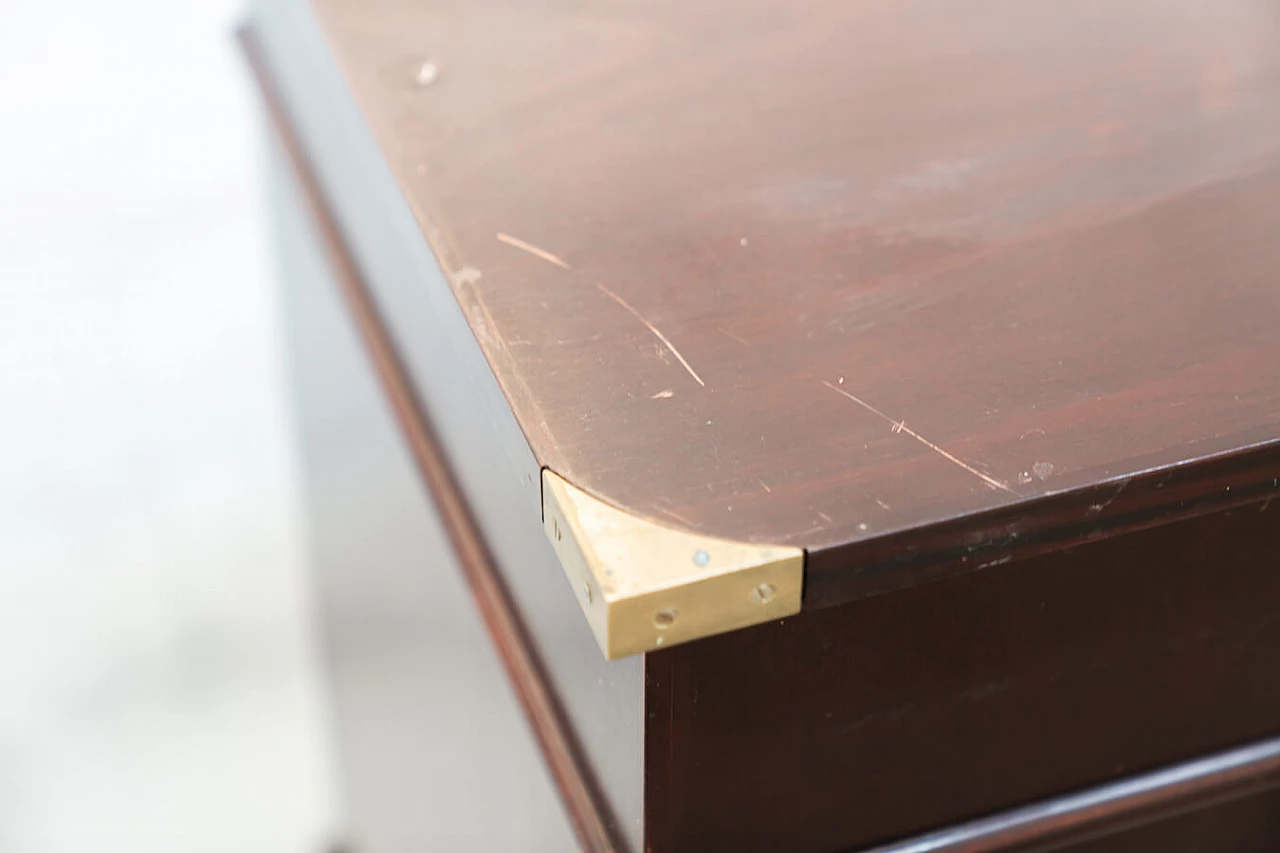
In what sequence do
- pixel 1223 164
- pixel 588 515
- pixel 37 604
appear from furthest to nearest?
pixel 37 604 → pixel 1223 164 → pixel 588 515

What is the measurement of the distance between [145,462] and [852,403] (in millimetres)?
679

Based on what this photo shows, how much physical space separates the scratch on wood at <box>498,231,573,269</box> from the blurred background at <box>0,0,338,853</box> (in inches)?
16.1

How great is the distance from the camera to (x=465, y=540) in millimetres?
472

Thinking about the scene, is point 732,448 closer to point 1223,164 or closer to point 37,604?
point 1223,164

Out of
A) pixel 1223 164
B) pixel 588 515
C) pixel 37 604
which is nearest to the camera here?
pixel 588 515

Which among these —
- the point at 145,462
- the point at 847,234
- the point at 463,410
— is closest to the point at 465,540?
the point at 463,410

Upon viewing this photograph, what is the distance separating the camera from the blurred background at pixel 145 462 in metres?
0.78

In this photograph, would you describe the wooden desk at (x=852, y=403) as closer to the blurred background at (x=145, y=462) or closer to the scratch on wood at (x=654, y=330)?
the scratch on wood at (x=654, y=330)

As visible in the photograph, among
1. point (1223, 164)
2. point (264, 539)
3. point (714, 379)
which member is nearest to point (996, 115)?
point (1223, 164)

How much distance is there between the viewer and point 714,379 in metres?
0.34

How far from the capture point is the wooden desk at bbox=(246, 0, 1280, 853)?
309 millimetres

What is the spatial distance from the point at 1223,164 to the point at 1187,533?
131 mm

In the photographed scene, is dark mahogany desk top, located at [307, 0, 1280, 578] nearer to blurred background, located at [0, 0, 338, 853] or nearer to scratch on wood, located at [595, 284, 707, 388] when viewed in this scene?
scratch on wood, located at [595, 284, 707, 388]

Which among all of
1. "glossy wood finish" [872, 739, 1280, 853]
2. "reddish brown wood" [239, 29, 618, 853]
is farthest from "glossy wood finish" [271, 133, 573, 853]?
"glossy wood finish" [872, 739, 1280, 853]
